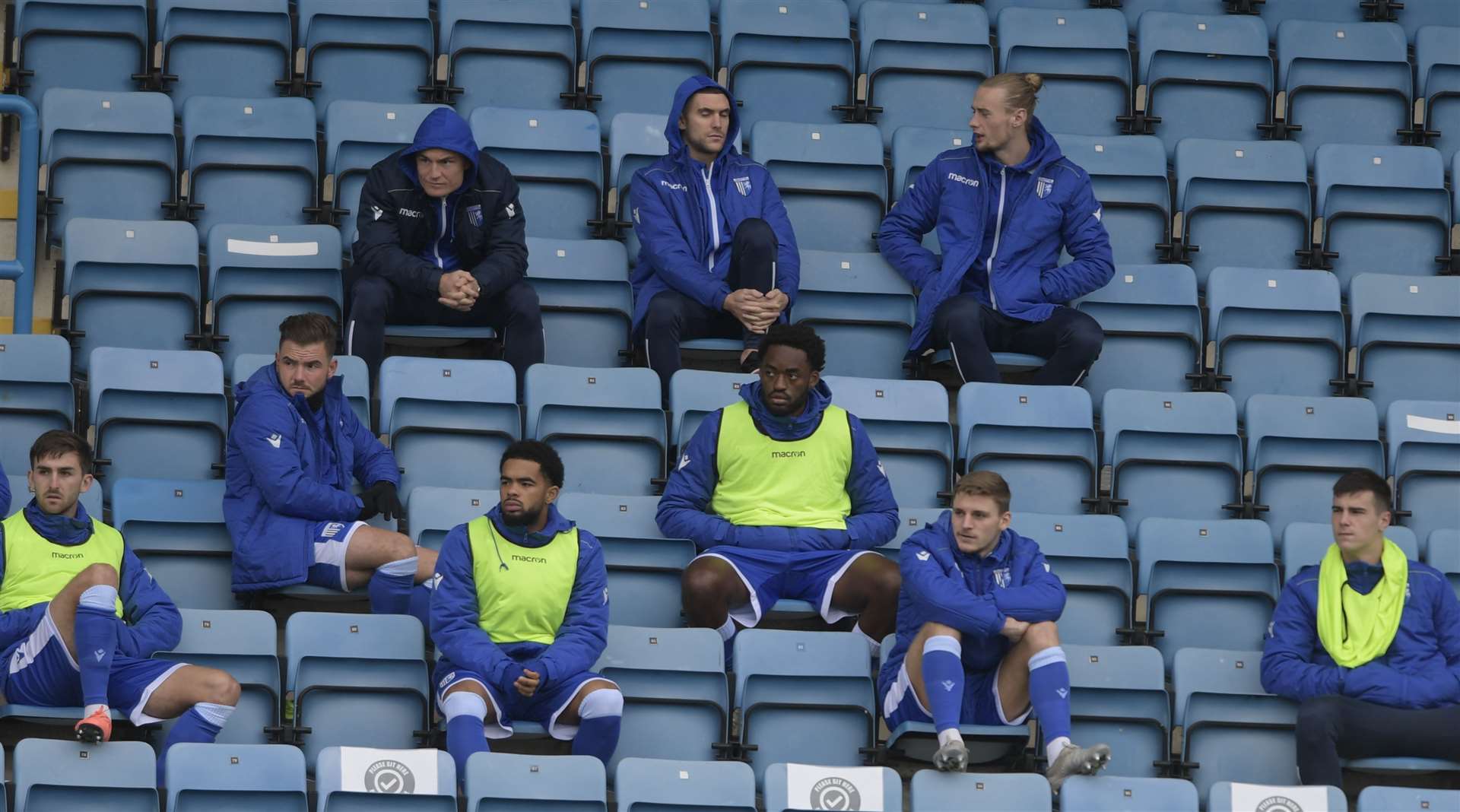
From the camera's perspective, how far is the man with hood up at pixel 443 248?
750 cm

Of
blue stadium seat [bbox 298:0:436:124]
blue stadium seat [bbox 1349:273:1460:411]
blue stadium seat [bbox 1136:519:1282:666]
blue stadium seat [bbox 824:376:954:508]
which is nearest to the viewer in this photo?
blue stadium seat [bbox 1136:519:1282:666]

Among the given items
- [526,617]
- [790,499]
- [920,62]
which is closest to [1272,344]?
[920,62]

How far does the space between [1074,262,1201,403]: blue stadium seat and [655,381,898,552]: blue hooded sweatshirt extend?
4.73 ft

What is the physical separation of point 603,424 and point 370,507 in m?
0.86

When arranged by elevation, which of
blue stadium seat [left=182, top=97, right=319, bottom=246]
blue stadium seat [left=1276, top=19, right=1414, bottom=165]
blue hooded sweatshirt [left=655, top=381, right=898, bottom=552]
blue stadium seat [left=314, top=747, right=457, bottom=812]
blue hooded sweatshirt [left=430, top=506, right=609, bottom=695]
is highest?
blue stadium seat [left=1276, top=19, right=1414, bottom=165]

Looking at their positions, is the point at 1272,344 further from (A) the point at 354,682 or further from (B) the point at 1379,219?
(A) the point at 354,682

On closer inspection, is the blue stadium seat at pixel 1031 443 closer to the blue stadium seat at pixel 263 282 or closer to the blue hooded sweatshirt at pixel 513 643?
the blue hooded sweatshirt at pixel 513 643

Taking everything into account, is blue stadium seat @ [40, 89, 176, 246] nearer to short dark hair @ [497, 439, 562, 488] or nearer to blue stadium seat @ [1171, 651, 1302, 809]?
short dark hair @ [497, 439, 562, 488]

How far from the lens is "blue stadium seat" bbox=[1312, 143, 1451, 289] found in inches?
344

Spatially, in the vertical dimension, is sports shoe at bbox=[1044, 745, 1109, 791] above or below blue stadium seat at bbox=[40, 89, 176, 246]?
below

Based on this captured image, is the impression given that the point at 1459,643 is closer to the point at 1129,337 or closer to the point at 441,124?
the point at 1129,337

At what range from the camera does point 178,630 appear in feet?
20.4

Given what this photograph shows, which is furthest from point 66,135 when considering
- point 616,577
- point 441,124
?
point 616,577

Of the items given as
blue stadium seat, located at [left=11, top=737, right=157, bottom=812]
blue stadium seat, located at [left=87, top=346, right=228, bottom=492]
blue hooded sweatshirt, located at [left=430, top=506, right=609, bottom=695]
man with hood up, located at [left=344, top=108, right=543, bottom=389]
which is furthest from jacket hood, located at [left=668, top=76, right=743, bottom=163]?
blue stadium seat, located at [left=11, top=737, right=157, bottom=812]
